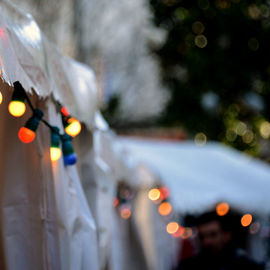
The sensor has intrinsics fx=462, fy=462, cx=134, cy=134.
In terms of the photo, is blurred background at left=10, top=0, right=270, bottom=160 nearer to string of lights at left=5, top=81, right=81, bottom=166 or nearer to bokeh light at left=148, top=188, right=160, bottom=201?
bokeh light at left=148, top=188, right=160, bottom=201

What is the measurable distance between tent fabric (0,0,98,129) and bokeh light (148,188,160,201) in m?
2.96

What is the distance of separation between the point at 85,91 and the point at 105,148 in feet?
3.99

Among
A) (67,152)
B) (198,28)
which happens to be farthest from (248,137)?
(67,152)

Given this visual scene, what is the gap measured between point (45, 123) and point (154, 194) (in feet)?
11.9

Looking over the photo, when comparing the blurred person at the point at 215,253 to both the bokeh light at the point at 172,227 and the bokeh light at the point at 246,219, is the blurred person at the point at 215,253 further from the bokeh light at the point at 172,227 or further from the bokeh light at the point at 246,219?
the bokeh light at the point at 246,219

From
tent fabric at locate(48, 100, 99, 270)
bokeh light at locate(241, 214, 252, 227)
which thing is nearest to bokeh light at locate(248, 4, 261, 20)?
bokeh light at locate(241, 214, 252, 227)

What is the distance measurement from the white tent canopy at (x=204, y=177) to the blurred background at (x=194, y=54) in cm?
372

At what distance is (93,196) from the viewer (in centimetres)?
330

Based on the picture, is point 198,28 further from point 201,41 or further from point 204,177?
point 204,177

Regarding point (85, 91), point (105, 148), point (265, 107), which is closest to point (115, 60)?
point (265, 107)

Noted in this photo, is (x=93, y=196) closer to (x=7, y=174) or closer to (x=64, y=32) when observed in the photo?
(x=7, y=174)

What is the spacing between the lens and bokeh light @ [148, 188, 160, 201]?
5.89 m

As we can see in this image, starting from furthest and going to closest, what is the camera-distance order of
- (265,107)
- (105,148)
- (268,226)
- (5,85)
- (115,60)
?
(115,60)
(265,107)
(268,226)
(105,148)
(5,85)

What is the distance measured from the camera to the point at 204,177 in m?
6.38
